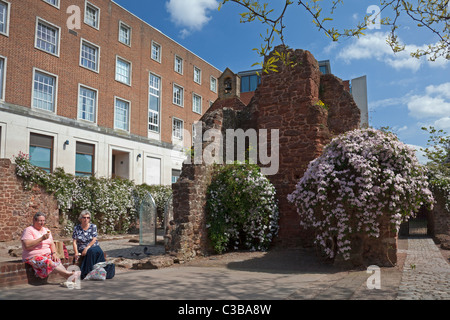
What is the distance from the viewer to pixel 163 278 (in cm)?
652

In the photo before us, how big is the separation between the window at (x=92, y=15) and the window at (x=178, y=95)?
825 centimetres

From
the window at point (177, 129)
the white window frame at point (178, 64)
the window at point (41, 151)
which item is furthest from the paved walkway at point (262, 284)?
the white window frame at point (178, 64)

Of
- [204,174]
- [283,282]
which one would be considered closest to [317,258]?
[283,282]

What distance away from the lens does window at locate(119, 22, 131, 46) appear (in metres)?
24.8

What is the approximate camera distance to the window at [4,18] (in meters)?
17.5

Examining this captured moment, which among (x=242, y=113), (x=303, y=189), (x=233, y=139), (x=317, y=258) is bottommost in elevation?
(x=317, y=258)

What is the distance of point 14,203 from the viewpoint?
14703 millimetres

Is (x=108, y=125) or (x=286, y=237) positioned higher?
(x=108, y=125)

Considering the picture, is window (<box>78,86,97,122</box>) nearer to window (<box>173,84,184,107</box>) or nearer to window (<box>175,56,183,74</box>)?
window (<box>173,84,184,107</box>)

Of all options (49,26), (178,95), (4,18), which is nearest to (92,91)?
(49,26)

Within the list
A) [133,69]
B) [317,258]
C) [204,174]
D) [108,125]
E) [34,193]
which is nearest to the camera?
[317,258]

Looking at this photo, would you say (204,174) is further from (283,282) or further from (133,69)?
(133,69)

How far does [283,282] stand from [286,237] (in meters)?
4.40

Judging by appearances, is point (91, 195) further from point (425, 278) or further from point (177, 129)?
point (425, 278)
